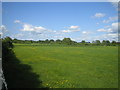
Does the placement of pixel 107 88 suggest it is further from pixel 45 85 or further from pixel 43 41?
pixel 43 41

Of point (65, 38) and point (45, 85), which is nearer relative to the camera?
point (45, 85)

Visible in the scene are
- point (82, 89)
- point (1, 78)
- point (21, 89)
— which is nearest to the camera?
point (1, 78)

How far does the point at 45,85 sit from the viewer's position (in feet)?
31.0

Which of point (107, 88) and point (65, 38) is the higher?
point (65, 38)

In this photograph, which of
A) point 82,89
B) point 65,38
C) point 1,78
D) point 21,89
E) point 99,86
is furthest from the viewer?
point 65,38

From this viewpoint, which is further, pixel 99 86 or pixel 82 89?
pixel 99 86

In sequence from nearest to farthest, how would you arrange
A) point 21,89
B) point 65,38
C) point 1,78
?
1. point 1,78
2. point 21,89
3. point 65,38

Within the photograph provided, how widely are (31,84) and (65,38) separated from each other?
476 feet

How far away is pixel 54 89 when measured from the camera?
871 centimetres

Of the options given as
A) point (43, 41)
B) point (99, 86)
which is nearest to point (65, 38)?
point (43, 41)

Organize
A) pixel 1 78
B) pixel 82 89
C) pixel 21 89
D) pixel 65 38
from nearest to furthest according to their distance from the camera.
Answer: pixel 1 78 < pixel 21 89 < pixel 82 89 < pixel 65 38

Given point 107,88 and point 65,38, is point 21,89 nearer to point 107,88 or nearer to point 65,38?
point 107,88

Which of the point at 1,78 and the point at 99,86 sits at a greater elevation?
the point at 1,78

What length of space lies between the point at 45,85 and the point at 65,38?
476ft
